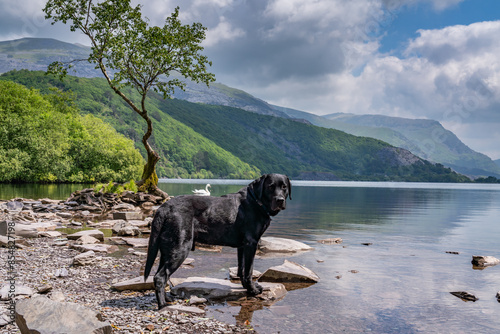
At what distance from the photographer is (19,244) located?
478 inches

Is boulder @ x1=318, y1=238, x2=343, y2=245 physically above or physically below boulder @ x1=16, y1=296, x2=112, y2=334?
below

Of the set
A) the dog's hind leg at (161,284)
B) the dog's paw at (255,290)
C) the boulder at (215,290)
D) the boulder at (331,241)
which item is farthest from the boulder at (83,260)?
the boulder at (331,241)

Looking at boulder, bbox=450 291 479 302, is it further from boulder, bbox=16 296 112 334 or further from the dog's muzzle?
boulder, bbox=16 296 112 334

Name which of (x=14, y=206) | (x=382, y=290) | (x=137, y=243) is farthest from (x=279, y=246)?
(x=14, y=206)

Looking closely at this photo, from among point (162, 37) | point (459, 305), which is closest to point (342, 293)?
point (459, 305)

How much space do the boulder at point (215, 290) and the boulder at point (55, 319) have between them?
3002 millimetres

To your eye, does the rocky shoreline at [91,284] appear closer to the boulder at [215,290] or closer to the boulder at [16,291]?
the boulder at [16,291]

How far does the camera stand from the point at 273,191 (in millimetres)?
7562

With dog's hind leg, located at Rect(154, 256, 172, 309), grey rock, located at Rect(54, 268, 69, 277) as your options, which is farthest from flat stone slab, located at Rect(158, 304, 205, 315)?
grey rock, located at Rect(54, 268, 69, 277)

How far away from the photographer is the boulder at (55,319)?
474 centimetres

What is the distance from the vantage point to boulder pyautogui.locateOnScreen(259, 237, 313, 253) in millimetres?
14827

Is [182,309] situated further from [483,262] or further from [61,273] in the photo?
[483,262]

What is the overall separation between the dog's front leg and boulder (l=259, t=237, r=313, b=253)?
6.47m

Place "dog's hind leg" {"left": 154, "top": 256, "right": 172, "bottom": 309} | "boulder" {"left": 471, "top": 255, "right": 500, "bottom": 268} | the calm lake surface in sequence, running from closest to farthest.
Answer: "dog's hind leg" {"left": 154, "top": 256, "right": 172, "bottom": 309}
the calm lake surface
"boulder" {"left": 471, "top": 255, "right": 500, "bottom": 268}
